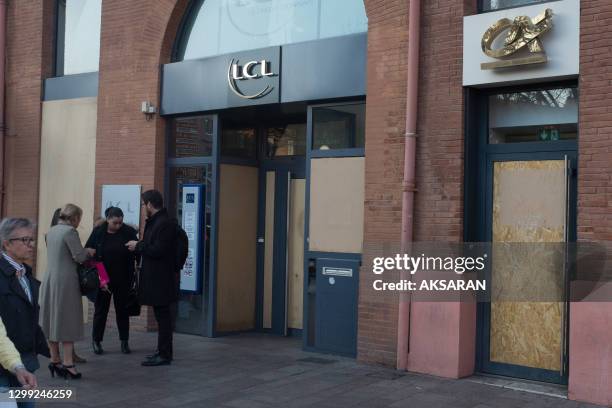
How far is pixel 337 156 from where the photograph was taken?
8695 mm

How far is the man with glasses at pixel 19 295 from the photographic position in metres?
4.13

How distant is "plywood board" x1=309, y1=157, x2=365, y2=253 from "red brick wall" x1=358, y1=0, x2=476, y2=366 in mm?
302

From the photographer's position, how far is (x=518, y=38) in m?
7.18

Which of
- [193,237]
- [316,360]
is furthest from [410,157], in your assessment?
[193,237]

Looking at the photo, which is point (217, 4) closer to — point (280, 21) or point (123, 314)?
point (280, 21)

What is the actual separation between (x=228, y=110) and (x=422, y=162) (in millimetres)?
3037

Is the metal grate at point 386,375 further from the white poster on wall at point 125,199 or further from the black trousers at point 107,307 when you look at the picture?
the white poster on wall at point 125,199

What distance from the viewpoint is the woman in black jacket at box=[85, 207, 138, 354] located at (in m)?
8.53

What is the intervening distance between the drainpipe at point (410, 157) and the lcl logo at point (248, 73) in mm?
2046

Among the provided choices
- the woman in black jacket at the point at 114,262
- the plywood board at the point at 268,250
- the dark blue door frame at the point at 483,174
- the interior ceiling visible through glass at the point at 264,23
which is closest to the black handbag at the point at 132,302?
the woman in black jacket at the point at 114,262

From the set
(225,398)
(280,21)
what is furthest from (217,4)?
(225,398)

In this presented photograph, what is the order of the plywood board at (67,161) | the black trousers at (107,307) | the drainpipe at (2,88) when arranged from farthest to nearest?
the drainpipe at (2,88) < the plywood board at (67,161) < the black trousers at (107,307)

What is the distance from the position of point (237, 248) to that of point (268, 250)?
1.50 feet

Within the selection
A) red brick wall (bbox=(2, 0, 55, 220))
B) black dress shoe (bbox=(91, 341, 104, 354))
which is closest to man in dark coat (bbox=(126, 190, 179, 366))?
black dress shoe (bbox=(91, 341, 104, 354))
